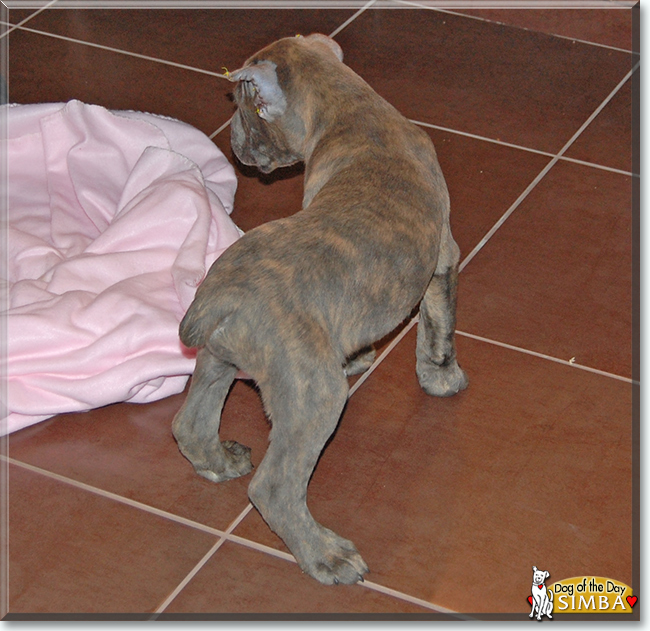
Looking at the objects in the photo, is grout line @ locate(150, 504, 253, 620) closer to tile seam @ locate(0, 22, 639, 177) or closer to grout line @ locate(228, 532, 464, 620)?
grout line @ locate(228, 532, 464, 620)

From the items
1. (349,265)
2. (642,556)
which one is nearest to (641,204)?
(642,556)

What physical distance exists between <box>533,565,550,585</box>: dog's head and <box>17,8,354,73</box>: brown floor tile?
263 cm

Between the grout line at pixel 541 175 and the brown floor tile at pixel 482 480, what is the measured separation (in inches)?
18.0

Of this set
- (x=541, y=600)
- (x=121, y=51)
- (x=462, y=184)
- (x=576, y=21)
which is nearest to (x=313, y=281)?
Answer: (x=541, y=600)

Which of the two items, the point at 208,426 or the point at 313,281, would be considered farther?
the point at 208,426

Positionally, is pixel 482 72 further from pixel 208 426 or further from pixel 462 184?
pixel 208 426

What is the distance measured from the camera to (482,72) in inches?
160

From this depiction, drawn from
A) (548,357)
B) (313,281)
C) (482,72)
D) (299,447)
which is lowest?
(548,357)

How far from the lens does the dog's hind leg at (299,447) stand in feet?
6.30

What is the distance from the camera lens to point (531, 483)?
7.71 feet

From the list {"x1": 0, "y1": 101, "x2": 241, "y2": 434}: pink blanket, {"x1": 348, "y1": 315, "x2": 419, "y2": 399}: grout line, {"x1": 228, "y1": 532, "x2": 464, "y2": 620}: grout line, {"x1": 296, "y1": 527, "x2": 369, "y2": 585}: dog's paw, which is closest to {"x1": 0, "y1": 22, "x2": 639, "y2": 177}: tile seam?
{"x1": 0, "y1": 101, "x2": 241, "y2": 434}: pink blanket

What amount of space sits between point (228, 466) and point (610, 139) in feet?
7.03

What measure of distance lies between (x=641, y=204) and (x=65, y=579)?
2.28 meters

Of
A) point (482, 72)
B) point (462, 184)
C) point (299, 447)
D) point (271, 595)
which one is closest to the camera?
point (299, 447)
